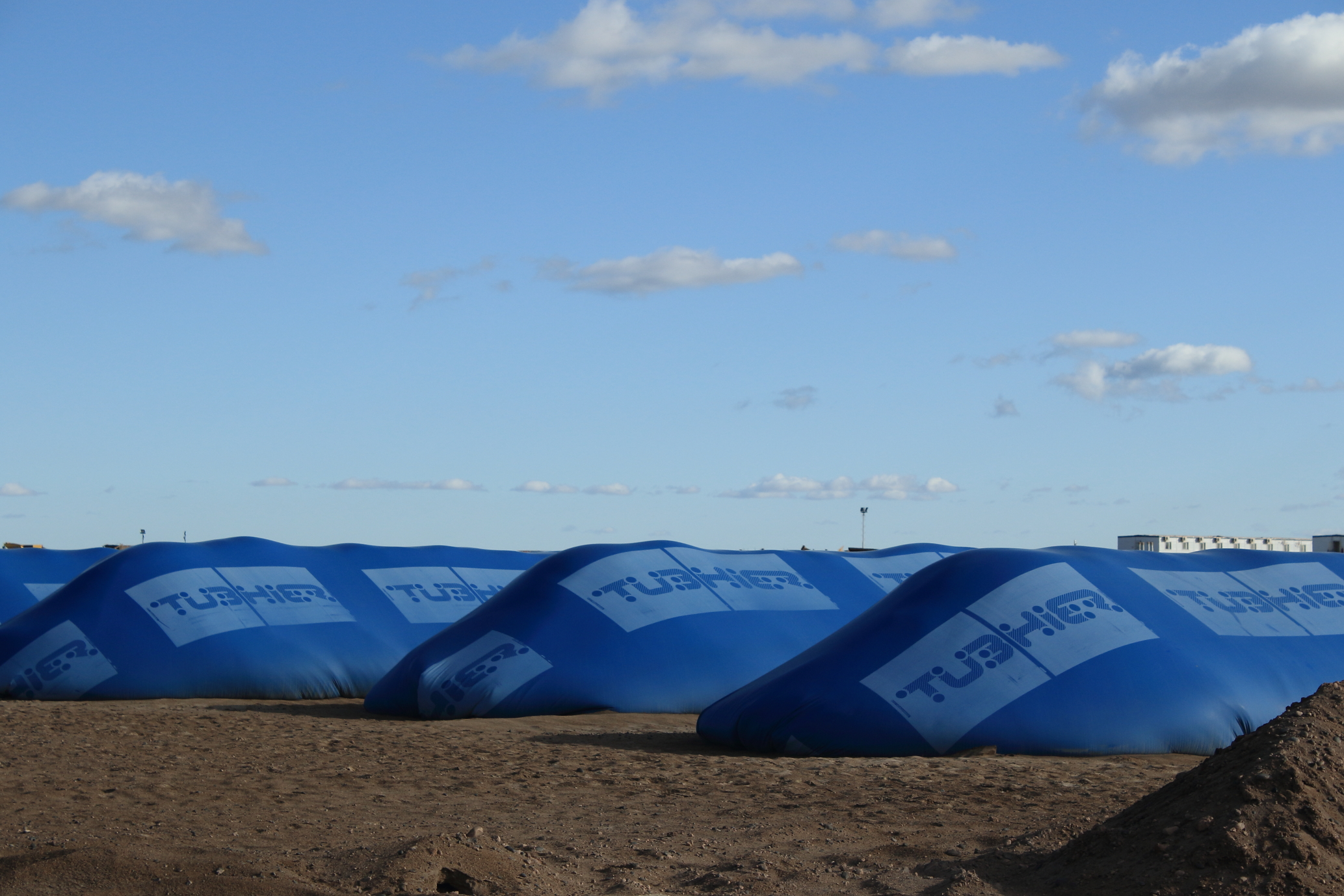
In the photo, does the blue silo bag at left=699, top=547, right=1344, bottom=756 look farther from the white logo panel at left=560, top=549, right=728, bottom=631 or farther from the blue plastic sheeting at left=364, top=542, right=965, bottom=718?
the white logo panel at left=560, top=549, right=728, bottom=631

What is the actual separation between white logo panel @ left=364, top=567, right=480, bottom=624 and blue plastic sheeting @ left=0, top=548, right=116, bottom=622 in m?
5.00

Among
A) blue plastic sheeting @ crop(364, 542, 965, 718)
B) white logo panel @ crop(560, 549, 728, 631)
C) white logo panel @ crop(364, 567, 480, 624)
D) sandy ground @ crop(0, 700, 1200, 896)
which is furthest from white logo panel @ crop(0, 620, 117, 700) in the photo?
white logo panel @ crop(560, 549, 728, 631)

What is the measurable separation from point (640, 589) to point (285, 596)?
498cm

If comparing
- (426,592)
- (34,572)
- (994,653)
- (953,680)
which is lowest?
(953,680)

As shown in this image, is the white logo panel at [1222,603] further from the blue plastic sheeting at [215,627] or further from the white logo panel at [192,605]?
the white logo panel at [192,605]

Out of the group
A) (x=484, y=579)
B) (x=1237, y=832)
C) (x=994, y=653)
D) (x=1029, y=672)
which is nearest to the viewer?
(x=1237, y=832)

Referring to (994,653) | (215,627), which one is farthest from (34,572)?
(994,653)

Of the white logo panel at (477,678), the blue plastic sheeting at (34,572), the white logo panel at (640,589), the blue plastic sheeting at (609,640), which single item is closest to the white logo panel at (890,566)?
the blue plastic sheeting at (609,640)

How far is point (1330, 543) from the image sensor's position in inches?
1200

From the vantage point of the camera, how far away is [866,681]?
9711 mm

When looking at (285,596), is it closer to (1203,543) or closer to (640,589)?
(640,589)

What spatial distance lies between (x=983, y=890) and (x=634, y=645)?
25.8 feet

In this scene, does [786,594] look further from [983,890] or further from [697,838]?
[983,890]

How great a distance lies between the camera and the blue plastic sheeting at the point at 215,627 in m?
14.9
